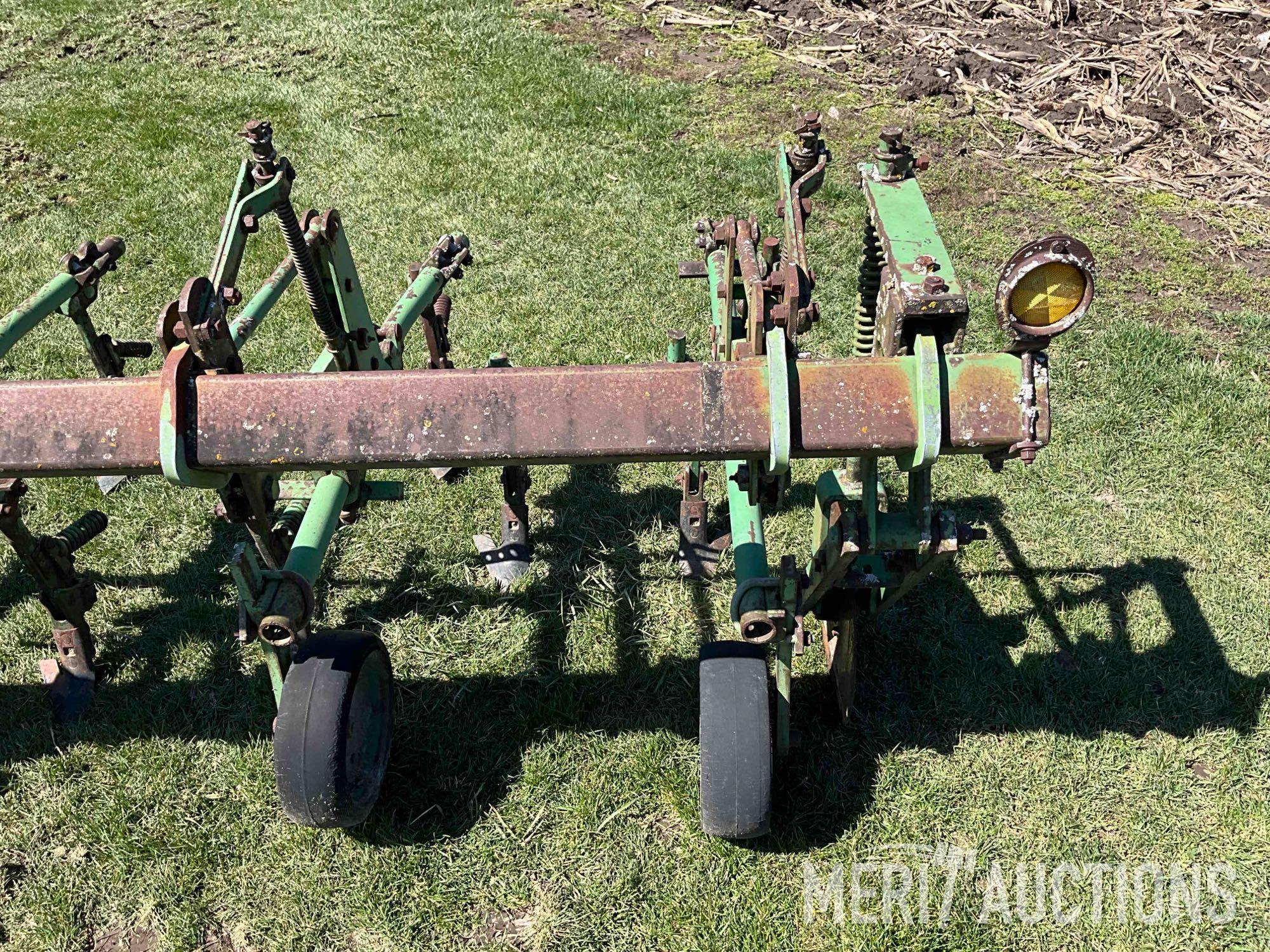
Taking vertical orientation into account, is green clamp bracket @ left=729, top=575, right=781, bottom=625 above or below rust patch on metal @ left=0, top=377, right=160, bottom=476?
below

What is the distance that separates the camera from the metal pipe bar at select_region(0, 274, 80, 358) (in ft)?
12.9

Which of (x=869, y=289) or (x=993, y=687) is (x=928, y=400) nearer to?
(x=869, y=289)

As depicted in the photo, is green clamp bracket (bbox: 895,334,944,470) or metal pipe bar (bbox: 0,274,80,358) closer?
green clamp bracket (bbox: 895,334,944,470)

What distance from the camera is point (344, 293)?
420 cm

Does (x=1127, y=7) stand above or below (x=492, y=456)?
below

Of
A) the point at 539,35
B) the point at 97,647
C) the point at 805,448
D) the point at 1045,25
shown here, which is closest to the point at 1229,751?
the point at 805,448

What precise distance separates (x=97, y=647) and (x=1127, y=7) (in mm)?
9853

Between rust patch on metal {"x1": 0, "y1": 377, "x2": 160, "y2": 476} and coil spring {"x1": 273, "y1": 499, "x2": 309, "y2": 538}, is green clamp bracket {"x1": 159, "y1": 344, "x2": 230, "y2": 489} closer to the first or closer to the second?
rust patch on metal {"x1": 0, "y1": 377, "x2": 160, "y2": 476}

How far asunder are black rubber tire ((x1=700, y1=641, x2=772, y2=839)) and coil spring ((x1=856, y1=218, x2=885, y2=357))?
124 centimetres

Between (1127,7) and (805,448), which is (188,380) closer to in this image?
(805,448)

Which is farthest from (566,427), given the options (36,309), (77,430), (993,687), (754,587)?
(36,309)

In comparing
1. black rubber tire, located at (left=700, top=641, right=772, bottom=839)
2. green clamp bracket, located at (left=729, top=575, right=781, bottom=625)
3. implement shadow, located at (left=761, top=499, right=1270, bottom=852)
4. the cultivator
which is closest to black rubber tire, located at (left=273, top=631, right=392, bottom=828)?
the cultivator

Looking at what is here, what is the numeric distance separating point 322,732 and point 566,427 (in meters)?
1.49

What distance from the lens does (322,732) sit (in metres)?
3.22
